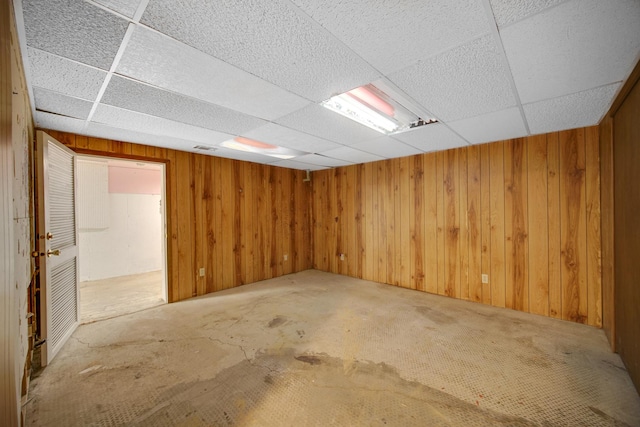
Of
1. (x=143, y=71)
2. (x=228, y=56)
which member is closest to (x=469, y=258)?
(x=228, y=56)

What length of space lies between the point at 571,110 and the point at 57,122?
459 cm

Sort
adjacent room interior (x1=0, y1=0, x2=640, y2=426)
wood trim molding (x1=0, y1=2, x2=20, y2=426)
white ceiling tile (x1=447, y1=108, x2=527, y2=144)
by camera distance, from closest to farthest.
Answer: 1. wood trim molding (x1=0, y1=2, x2=20, y2=426)
2. adjacent room interior (x1=0, y1=0, x2=640, y2=426)
3. white ceiling tile (x1=447, y1=108, x2=527, y2=144)

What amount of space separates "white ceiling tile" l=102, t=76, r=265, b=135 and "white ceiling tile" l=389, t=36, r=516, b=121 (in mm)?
1364

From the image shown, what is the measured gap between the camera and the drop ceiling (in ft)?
3.51

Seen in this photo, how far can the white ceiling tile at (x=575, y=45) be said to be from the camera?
3.54ft

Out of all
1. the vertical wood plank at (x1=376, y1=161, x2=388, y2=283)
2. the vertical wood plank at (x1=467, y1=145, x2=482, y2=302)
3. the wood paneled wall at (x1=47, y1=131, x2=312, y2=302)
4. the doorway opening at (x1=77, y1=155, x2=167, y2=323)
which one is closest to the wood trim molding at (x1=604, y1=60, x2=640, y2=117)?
the vertical wood plank at (x1=467, y1=145, x2=482, y2=302)

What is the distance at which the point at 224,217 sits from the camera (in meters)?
3.88

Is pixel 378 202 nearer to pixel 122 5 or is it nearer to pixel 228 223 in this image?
pixel 228 223

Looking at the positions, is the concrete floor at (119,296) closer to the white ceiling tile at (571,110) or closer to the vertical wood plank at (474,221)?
the vertical wood plank at (474,221)

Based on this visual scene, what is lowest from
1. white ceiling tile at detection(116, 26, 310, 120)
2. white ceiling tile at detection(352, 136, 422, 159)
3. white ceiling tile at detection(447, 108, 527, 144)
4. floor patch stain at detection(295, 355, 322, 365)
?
floor patch stain at detection(295, 355, 322, 365)

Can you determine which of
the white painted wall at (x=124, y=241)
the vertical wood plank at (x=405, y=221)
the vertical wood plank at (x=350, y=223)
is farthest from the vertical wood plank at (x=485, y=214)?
the white painted wall at (x=124, y=241)

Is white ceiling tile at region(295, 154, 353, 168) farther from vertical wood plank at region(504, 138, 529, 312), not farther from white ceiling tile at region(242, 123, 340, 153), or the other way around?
vertical wood plank at region(504, 138, 529, 312)

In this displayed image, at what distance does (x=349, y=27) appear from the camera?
116 cm

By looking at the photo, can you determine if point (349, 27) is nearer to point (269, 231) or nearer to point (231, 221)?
point (231, 221)
